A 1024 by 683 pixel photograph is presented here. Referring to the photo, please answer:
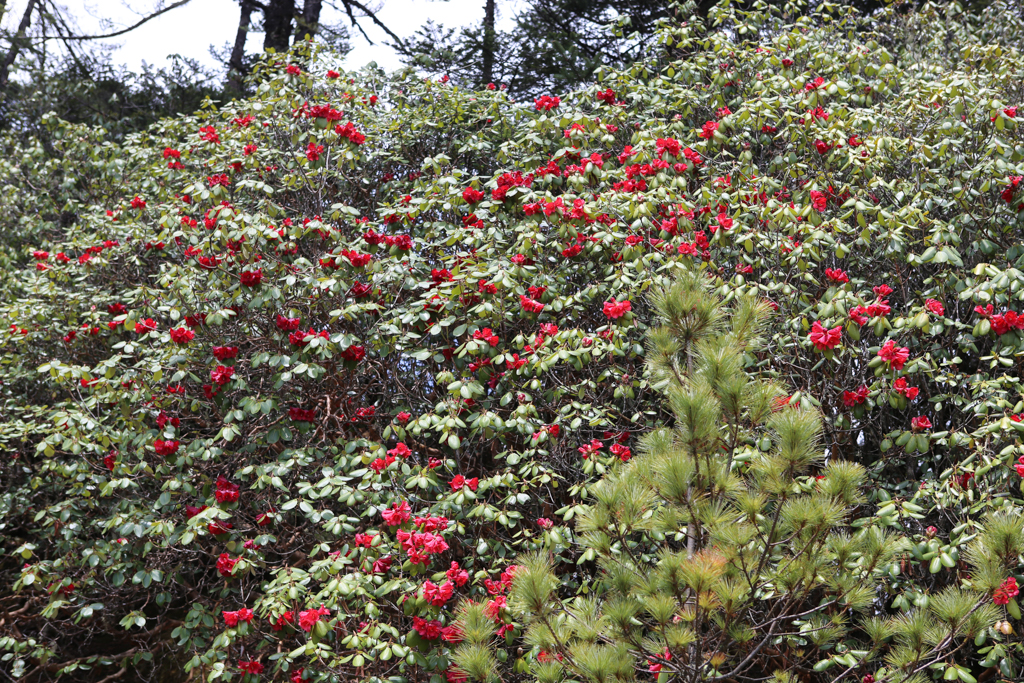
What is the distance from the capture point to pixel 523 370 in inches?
128

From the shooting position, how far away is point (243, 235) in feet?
12.0

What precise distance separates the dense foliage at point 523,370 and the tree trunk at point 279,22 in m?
4.02

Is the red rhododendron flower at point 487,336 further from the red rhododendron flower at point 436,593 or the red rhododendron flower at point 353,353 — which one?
the red rhododendron flower at point 436,593

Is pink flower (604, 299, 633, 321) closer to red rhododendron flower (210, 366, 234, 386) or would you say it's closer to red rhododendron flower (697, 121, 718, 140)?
red rhododendron flower (697, 121, 718, 140)

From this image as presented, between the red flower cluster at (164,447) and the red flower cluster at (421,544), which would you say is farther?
the red flower cluster at (164,447)

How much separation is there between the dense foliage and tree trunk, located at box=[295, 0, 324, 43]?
3969 millimetres

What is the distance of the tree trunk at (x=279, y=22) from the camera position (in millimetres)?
8555

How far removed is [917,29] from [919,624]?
4987 millimetres

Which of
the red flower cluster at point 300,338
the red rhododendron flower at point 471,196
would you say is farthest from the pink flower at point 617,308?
the red flower cluster at point 300,338

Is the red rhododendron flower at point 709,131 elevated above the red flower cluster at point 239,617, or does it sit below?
above

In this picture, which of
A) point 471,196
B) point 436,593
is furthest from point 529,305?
point 436,593

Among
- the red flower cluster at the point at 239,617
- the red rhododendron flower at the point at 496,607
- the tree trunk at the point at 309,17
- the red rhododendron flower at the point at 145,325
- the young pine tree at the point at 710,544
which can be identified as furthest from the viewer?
the tree trunk at the point at 309,17

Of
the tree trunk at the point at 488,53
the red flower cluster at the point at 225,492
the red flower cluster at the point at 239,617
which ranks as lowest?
the red flower cluster at the point at 239,617

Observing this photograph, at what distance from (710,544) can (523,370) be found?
139cm
